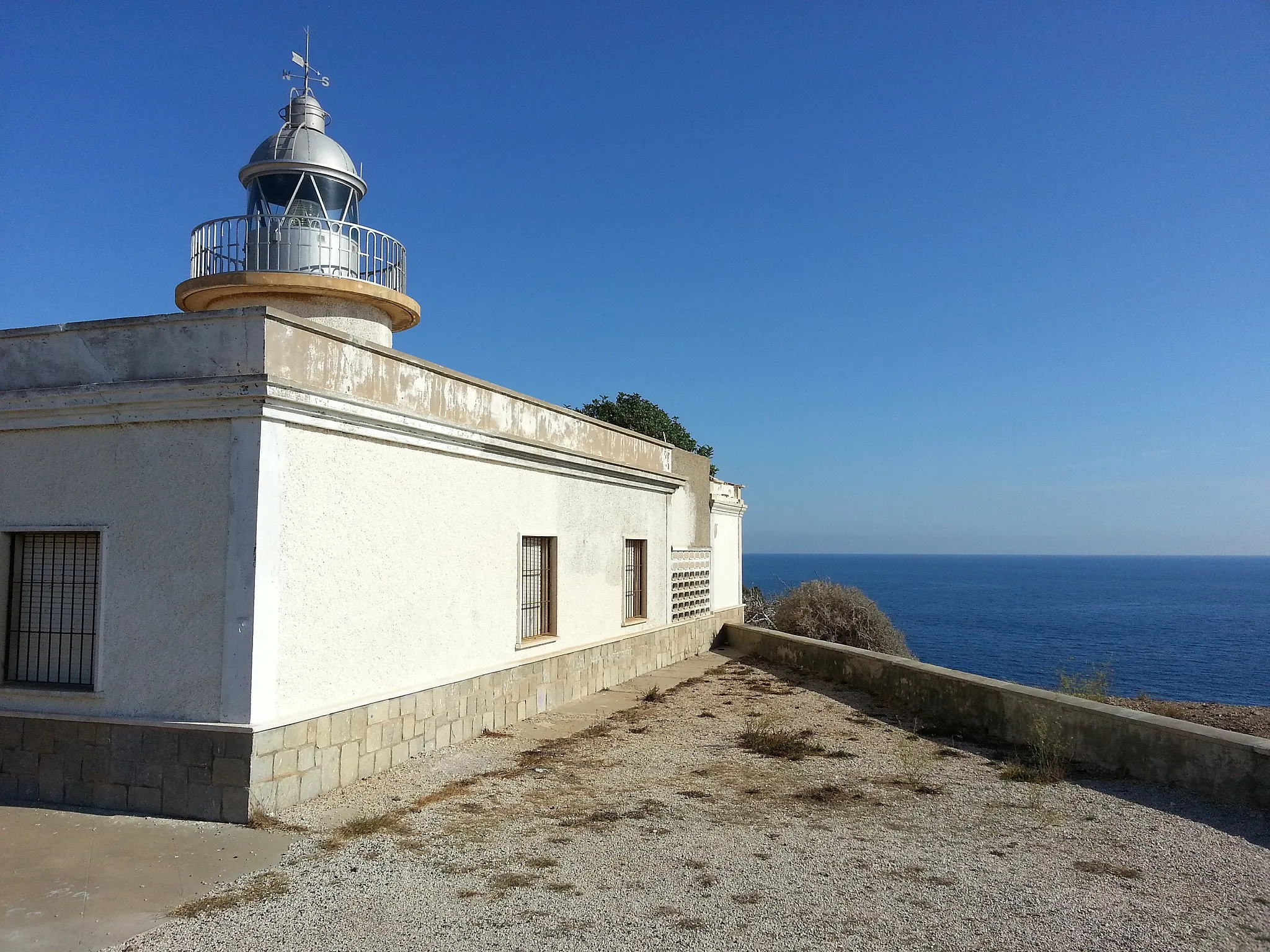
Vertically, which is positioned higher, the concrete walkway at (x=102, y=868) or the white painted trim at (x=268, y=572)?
the white painted trim at (x=268, y=572)

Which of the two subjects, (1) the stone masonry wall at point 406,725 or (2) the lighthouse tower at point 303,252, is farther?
(2) the lighthouse tower at point 303,252

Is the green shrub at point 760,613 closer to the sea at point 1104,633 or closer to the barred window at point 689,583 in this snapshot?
the sea at point 1104,633

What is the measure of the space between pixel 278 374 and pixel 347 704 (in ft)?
9.03

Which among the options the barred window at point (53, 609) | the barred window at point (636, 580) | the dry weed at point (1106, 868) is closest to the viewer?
the dry weed at point (1106, 868)

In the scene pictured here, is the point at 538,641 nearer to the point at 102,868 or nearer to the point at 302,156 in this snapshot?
the point at 102,868

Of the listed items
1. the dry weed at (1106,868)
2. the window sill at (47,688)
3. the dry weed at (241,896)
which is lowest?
the dry weed at (241,896)

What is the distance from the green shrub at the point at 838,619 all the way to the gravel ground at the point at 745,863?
1441cm

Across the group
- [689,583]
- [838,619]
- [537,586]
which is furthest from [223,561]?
[838,619]

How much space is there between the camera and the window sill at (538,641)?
10.4 metres

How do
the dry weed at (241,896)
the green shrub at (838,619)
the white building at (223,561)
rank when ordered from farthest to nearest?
1. the green shrub at (838,619)
2. the white building at (223,561)
3. the dry weed at (241,896)

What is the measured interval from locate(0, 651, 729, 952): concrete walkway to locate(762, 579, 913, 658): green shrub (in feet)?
59.7

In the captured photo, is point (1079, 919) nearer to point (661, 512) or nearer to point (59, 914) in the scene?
Answer: point (59, 914)

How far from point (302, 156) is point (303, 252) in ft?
4.68

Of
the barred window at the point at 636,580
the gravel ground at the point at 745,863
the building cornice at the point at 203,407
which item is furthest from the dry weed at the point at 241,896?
the barred window at the point at 636,580
